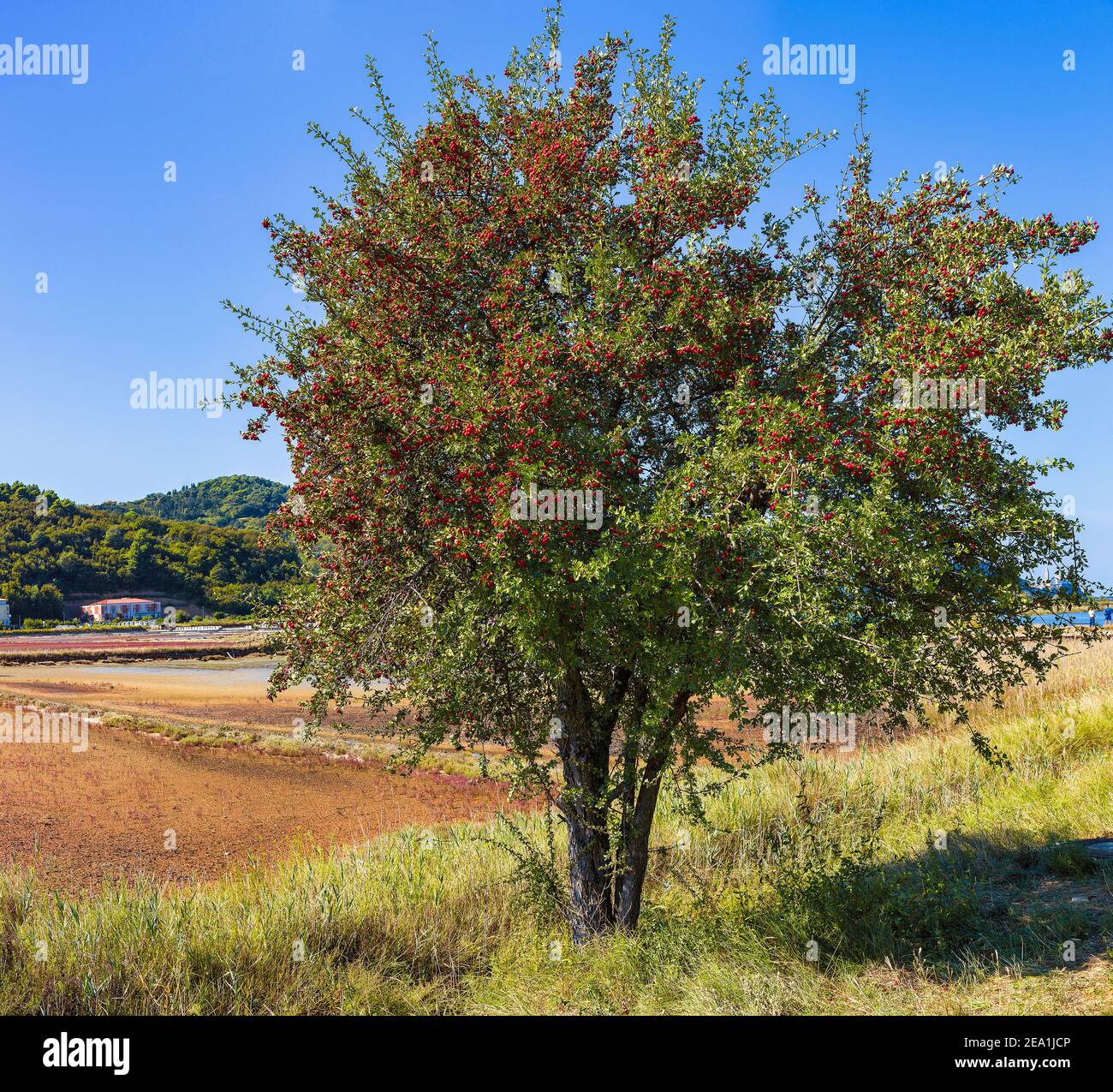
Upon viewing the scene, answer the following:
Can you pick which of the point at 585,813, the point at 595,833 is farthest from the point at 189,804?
the point at 585,813

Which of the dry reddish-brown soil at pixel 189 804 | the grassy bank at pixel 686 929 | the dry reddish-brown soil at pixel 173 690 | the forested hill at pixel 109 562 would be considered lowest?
the dry reddish-brown soil at pixel 173 690

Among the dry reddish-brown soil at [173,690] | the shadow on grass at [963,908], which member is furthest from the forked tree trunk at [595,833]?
the dry reddish-brown soil at [173,690]

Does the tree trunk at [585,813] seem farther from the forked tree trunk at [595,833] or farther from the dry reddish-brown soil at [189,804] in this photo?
the dry reddish-brown soil at [189,804]

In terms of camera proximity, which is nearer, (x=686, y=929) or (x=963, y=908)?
(x=963, y=908)

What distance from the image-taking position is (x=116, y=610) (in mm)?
121875

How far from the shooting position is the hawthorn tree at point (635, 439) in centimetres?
638

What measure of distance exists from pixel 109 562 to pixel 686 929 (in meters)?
145

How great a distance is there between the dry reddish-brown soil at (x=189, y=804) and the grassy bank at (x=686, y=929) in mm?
7535

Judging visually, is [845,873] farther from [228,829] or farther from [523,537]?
[228,829]

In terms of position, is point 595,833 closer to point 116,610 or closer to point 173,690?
point 173,690

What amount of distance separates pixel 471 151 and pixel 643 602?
554 centimetres

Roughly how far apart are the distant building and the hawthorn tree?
12799 cm

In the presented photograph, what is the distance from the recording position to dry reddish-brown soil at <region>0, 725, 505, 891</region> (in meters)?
18.7

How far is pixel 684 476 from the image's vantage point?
6754 mm
